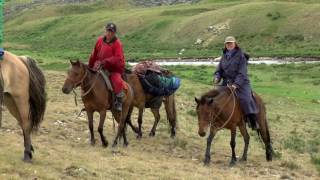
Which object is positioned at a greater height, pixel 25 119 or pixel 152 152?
pixel 25 119

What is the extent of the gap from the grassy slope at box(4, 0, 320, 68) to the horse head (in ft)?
122

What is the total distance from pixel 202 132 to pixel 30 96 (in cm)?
374

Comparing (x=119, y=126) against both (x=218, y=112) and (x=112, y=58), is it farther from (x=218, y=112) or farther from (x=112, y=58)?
(x=218, y=112)

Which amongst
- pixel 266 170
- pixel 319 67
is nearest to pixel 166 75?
pixel 266 170

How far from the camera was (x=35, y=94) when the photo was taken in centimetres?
1105

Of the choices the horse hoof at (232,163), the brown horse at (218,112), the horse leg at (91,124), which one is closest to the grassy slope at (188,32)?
the horse leg at (91,124)

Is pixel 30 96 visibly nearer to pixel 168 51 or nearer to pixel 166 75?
pixel 166 75

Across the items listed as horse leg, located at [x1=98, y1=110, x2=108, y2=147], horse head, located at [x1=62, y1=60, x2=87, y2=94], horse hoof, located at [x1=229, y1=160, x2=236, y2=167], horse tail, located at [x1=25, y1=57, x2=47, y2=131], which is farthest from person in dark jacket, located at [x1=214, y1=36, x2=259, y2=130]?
horse tail, located at [x1=25, y1=57, x2=47, y2=131]

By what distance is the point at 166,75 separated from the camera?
15.9 meters

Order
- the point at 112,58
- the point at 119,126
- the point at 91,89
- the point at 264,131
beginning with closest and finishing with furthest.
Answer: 1. the point at 91,89
2. the point at 112,58
3. the point at 119,126
4. the point at 264,131

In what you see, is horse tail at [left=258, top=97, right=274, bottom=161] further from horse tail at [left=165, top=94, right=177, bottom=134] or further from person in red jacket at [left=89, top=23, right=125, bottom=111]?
person in red jacket at [left=89, top=23, right=125, bottom=111]

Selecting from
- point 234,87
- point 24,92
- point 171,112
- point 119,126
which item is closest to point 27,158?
point 24,92

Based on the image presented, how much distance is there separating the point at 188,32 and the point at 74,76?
178ft

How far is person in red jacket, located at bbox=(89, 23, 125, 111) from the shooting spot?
13.4 metres
